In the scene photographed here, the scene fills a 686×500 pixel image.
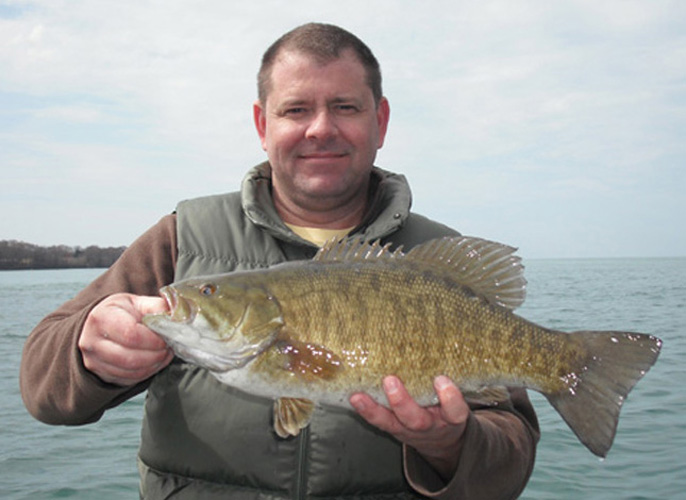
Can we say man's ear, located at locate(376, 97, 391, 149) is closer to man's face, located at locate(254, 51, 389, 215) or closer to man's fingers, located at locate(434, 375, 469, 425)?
man's face, located at locate(254, 51, 389, 215)

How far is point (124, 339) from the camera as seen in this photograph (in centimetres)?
262

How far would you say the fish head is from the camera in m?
2.62

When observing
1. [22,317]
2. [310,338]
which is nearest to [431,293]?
[310,338]

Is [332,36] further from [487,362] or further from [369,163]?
[487,362]

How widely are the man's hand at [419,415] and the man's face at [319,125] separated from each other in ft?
5.17

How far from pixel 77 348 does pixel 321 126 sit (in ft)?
5.82

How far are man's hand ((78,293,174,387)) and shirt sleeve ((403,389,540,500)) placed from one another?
4.28 ft

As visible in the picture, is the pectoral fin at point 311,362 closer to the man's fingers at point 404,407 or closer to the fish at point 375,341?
the fish at point 375,341

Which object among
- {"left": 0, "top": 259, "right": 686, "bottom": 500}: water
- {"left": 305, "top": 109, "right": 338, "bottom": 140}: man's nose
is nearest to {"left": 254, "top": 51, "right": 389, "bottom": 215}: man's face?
{"left": 305, "top": 109, "right": 338, "bottom": 140}: man's nose

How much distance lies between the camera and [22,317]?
22719 mm

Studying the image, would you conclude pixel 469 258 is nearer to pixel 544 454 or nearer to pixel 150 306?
pixel 150 306

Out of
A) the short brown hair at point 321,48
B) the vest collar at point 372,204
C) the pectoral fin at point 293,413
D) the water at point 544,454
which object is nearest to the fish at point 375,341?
the pectoral fin at point 293,413

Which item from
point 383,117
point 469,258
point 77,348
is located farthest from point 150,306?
point 383,117

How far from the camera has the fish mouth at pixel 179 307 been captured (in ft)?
8.59
